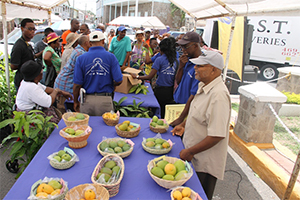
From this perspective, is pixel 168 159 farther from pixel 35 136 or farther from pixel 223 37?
pixel 223 37

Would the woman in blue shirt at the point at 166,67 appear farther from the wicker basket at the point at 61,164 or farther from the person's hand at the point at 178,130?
the wicker basket at the point at 61,164

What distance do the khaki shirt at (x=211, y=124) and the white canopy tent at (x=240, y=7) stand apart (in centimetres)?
141

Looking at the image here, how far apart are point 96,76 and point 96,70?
9 cm

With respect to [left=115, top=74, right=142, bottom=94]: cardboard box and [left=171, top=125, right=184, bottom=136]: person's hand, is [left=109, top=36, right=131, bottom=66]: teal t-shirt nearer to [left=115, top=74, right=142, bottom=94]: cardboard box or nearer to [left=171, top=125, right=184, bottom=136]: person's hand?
[left=115, top=74, right=142, bottom=94]: cardboard box

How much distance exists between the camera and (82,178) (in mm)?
1711

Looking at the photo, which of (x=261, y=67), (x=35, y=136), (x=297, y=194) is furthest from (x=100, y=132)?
(x=261, y=67)

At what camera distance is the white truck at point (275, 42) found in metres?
9.18

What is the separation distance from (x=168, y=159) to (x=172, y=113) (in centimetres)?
113

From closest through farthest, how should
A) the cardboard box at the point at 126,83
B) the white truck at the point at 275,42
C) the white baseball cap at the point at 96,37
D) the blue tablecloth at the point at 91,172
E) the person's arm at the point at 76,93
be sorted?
1. the blue tablecloth at the point at 91,172
2. the white baseball cap at the point at 96,37
3. the person's arm at the point at 76,93
4. the cardboard box at the point at 126,83
5. the white truck at the point at 275,42

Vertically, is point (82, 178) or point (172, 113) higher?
point (172, 113)

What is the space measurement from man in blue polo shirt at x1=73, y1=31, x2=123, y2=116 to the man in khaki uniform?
1446 mm

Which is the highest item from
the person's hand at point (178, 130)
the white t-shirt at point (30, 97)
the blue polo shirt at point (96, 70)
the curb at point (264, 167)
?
the blue polo shirt at point (96, 70)

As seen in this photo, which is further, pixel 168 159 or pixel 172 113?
pixel 172 113

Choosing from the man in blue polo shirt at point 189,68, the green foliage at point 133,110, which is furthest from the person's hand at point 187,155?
the green foliage at point 133,110
